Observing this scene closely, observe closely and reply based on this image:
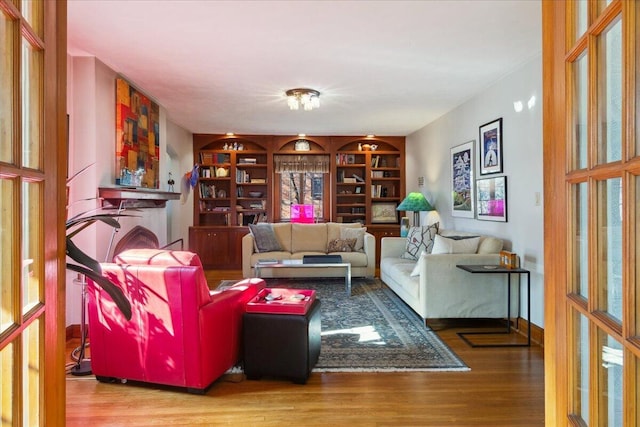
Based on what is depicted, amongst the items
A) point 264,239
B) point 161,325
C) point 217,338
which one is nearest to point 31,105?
point 161,325

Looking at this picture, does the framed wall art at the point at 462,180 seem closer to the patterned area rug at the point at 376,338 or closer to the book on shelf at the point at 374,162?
the patterned area rug at the point at 376,338

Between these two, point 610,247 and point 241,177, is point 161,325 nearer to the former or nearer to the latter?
point 610,247

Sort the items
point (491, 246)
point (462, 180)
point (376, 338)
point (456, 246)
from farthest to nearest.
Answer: point (462, 180) → point (456, 246) → point (491, 246) → point (376, 338)

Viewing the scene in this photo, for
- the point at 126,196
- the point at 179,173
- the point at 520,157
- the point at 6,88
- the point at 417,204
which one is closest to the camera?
the point at 6,88

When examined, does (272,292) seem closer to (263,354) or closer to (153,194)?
(263,354)

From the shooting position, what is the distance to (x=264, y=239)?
6098 millimetres

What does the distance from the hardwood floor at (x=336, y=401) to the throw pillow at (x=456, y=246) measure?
1.39m

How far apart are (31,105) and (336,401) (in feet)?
7.03

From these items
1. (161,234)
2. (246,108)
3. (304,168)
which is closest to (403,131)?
(304,168)

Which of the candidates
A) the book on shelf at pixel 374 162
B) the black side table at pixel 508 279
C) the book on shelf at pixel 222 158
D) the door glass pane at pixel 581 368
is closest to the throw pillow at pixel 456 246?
the black side table at pixel 508 279

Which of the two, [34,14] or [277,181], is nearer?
[34,14]

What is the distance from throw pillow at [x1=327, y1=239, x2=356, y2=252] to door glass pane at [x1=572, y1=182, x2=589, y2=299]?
16.9 ft

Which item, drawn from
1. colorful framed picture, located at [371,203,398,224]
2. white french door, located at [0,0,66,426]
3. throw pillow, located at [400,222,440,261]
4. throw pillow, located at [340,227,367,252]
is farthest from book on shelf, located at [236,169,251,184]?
white french door, located at [0,0,66,426]

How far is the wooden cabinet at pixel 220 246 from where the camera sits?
7.20 meters
